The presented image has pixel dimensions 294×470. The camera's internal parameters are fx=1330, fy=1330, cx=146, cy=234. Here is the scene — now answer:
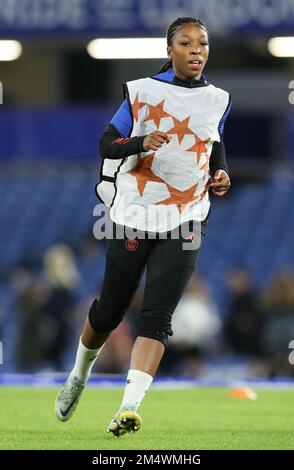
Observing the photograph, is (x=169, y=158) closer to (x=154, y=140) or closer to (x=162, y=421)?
(x=154, y=140)

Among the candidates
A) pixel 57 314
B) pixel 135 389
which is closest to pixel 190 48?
pixel 135 389

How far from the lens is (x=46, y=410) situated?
8977mm

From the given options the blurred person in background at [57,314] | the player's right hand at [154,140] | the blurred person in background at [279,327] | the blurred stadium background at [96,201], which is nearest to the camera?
the player's right hand at [154,140]

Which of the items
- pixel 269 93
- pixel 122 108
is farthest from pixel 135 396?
pixel 269 93

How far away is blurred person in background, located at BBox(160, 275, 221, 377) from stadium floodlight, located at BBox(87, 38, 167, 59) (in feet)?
9.40

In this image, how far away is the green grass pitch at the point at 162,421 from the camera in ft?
22.5

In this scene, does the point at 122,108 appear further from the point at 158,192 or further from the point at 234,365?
the point at 234,365

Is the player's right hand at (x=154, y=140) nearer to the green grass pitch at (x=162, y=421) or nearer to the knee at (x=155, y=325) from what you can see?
the knee at (x=155, y=325)

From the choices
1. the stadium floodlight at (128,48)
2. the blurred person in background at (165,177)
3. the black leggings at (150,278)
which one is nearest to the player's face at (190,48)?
the blurred person in background at (165,177)

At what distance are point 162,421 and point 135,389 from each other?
149 cm

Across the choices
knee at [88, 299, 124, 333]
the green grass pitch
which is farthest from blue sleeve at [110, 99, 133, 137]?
the green grass pitch

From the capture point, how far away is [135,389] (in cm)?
682

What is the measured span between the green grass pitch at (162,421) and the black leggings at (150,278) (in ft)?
1.97

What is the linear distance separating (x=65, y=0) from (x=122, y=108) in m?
6.86
